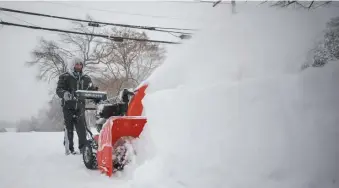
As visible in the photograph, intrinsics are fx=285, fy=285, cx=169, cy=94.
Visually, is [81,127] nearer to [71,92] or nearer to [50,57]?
[71,92]

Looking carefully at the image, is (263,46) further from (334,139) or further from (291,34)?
(334,139)

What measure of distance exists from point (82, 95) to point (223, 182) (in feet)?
8.78

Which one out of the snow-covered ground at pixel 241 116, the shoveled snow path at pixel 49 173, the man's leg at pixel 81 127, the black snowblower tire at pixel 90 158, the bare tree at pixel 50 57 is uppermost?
the bare tree at pixel 50 57

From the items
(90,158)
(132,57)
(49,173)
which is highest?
(132,57)

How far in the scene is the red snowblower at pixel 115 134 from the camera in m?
3.48

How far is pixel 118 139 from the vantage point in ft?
12.2

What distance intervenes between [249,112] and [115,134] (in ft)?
6.59

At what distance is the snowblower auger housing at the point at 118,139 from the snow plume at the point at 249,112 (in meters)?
0.32

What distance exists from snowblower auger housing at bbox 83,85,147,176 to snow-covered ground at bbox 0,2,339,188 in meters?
0.17

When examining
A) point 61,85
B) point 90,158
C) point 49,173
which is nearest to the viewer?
point 49,173

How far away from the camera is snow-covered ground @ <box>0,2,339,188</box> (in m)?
1.81

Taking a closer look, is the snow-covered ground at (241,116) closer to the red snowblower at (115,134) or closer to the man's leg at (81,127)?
the red snowblower at (115,134)

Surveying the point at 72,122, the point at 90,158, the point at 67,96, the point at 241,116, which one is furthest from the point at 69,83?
the point at 241,116

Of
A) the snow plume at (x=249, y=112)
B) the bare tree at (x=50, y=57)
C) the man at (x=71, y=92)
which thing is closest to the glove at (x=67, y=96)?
the man at (x=71, y=92)
